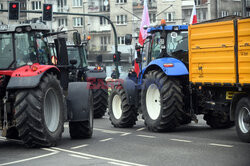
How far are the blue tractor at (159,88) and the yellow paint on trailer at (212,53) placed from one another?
2.58 ft

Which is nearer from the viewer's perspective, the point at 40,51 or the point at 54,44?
the point at 40,51

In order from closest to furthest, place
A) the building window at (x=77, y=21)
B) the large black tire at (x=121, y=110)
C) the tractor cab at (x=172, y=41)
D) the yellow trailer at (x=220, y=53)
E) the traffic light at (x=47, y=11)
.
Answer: the yellow trailer at (x=220, y=53)
the tractor cab at (x=172, y=41)
the large black tire at (x=121, y=110)
the traffic light at (x=47, y=11)
the building window at (x=77, y=21)

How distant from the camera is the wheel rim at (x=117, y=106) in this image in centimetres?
1737

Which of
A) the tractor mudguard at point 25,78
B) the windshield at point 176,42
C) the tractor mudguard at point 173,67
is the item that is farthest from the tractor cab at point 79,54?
the tractor mudguard at point 25,78

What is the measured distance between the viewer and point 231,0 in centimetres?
7356

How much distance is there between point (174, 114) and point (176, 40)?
2.36 metres

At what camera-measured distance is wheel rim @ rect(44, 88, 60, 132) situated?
12.2 meters

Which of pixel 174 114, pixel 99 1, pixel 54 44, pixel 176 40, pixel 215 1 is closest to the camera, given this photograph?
pixel 54 44

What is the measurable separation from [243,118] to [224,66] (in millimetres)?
1256

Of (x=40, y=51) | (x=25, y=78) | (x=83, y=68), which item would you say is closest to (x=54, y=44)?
(x=40, y=51)

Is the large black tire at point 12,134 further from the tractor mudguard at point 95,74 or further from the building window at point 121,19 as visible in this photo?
the building window at point 121,19

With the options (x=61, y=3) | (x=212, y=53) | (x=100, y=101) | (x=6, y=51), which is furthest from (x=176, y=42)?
(x=61, y=3)

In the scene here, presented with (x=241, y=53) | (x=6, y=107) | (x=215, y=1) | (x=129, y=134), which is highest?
(x=215, y=1)

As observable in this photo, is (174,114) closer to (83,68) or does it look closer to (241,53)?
(241,53)
